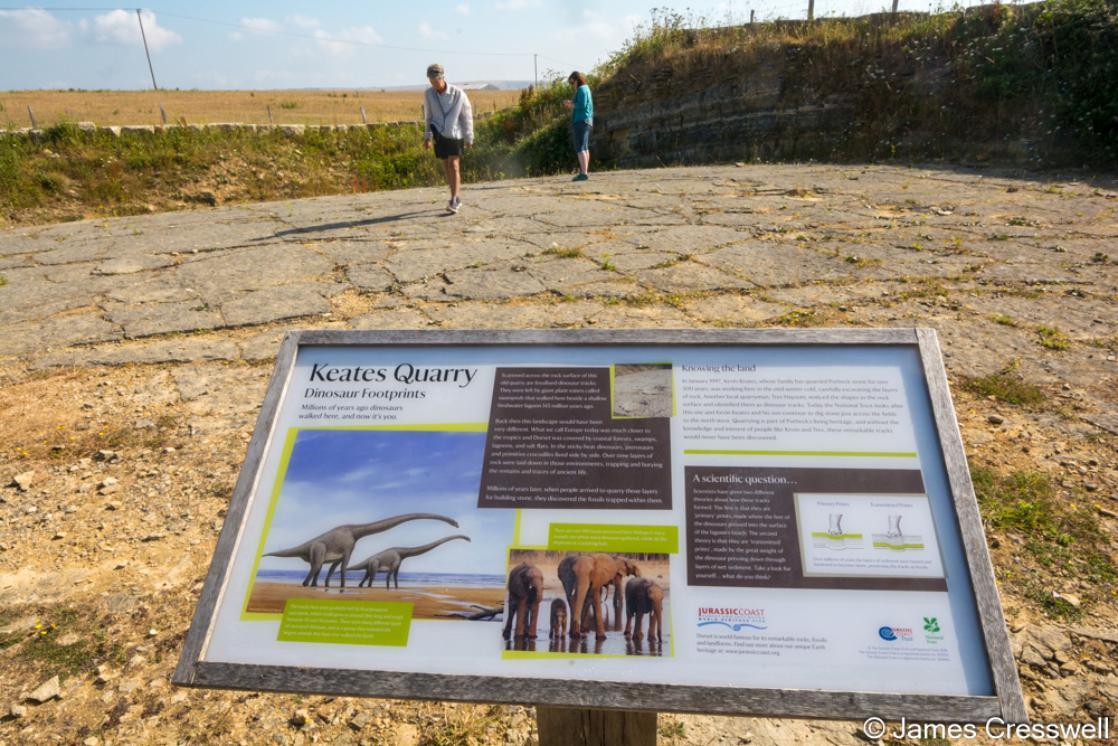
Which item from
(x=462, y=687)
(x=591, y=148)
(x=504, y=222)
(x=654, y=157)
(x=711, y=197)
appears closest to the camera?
(x=462, y=687)

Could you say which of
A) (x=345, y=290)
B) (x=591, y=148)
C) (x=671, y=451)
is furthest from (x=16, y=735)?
(x=591, y=148)

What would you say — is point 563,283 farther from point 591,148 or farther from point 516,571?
point 591,148

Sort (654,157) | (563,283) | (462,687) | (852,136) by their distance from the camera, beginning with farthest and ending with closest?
1. (654,157)
2. (852,136)
3. (563,283)
4. (462,687)

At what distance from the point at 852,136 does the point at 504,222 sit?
6.90 meters

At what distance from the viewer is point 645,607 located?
46.7 inches

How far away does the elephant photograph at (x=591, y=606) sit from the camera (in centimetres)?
117

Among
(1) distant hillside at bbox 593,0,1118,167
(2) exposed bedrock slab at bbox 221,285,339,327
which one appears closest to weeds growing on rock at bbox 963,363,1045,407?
(2) exposed bedrock slab at bbox 221,285,339,327

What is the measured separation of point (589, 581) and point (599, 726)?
0.37 meters

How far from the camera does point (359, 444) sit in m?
1.42

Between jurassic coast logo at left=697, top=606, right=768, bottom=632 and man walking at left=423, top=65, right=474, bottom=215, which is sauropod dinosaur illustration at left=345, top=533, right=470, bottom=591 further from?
man walking at left=423, top=65, right=474, bottom=215

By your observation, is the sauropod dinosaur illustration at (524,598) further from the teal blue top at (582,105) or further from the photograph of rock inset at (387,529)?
the teal blue top at (582,105)

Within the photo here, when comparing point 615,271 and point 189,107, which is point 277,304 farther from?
point 189,107

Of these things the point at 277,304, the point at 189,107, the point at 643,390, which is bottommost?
the point at 277,304

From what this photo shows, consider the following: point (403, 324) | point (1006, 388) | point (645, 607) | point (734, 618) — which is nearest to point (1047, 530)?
point (1006, 388)
